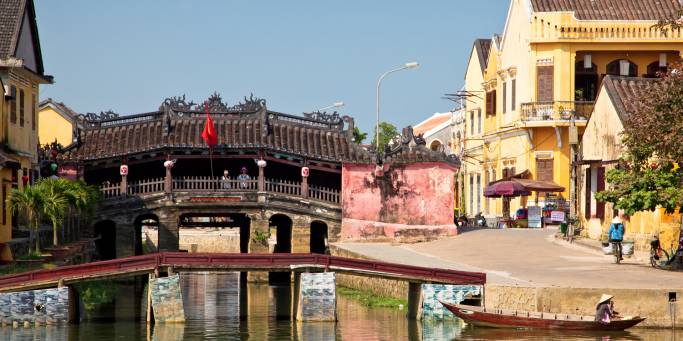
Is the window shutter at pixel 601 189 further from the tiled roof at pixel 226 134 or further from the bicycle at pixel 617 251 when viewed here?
the tiled roof at pixel 226 134

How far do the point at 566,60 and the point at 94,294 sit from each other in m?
26.7

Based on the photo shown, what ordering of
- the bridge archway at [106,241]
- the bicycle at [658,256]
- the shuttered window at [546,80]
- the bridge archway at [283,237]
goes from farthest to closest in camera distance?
the shuttered window at [546,80] → the bridge archway at [106,241] → the bridge archway at [283,237] → the bicycle at [658,256]

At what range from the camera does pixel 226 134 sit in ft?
179

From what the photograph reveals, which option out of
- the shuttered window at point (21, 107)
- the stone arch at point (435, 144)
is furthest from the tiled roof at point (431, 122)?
the shuttered window at point (21, 107)

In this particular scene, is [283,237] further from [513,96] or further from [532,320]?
[532,320]

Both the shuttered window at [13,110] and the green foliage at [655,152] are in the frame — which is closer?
the green foliage at [655,152]

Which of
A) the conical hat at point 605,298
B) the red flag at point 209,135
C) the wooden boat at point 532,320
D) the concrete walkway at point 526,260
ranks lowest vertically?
the wooden boat at point 532,320

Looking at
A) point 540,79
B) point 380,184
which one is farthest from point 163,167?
point 540,79

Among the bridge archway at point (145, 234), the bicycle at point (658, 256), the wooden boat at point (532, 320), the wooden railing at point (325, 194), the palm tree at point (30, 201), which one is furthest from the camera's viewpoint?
the wooden railing at point (325, 194)

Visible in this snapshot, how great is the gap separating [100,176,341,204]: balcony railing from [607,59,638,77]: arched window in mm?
14658

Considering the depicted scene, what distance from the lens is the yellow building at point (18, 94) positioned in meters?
42.1

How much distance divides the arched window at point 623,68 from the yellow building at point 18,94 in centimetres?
2624

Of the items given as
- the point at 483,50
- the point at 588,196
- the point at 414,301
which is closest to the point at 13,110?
the point at 414,301

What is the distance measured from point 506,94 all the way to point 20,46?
27.9 meters
